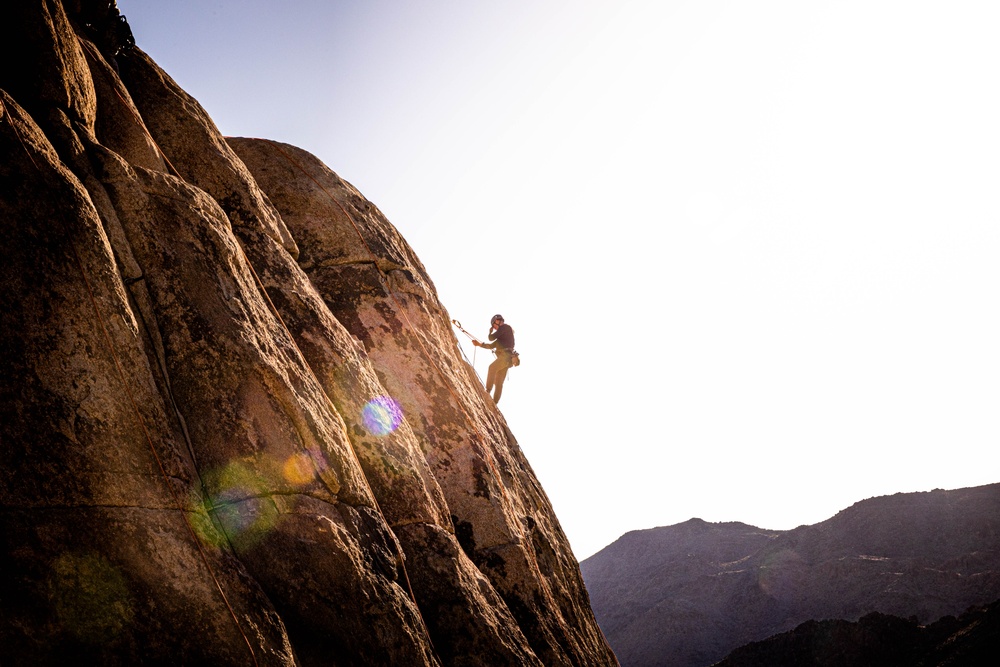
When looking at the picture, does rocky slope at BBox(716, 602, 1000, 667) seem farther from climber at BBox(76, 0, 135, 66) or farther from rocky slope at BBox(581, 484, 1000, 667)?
climber at BBox(76, 0, 135, 66)

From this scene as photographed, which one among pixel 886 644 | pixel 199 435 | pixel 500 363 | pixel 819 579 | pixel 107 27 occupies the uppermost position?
pixel 107 27

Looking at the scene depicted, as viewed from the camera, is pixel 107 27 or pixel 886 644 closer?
pixel 107 27

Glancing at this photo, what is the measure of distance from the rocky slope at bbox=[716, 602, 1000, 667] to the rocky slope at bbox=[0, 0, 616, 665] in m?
28.5

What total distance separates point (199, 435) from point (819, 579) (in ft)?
198

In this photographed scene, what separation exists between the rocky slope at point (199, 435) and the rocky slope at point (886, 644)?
28478 mm

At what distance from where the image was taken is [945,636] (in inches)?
1270

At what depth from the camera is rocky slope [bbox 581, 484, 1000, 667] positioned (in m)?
45.2

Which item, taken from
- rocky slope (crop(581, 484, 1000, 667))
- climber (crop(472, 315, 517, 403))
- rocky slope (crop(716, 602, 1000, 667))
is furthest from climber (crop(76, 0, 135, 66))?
rocky slope (crop(581, 484, 1000, 667))

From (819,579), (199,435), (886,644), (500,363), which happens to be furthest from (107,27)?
(819,579)

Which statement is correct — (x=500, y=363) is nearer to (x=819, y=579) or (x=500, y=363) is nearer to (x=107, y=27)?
(x=107, y=27)

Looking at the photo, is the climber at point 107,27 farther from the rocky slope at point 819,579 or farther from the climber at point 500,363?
the rocky slope at point 819,579

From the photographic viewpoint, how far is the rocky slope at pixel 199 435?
5125 mm

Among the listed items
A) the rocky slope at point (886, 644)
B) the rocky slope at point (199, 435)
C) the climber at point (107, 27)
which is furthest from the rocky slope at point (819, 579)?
the climber at point (107, 27)

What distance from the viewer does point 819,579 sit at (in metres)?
52.9
